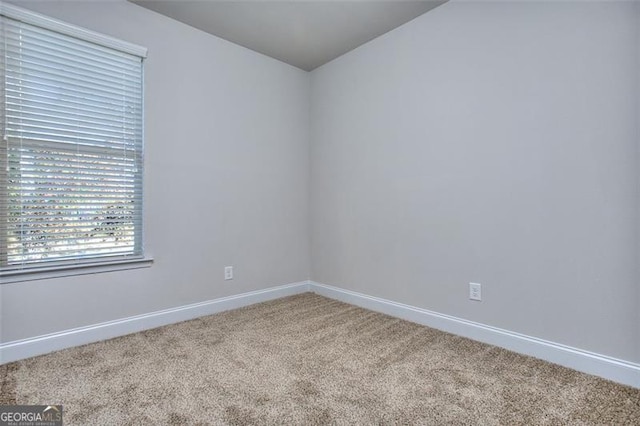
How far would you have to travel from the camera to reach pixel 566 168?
1852 millimetres

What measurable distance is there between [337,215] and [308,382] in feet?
5.89

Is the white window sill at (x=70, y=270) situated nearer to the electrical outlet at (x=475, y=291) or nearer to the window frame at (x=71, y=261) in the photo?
the window frame at (x=71, y=261)

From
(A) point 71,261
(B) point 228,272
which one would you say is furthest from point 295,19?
(A) point 71,261

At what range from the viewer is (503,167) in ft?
6.91

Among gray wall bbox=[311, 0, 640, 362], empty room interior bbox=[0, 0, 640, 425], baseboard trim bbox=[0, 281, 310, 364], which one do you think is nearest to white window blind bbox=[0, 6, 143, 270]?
empty room interior bbox=[0, 0, 640, 425]

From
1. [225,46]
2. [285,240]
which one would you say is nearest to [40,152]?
[225,46]

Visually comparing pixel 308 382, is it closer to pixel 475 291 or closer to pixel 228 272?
pixel 475 291

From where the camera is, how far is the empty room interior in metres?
1.65

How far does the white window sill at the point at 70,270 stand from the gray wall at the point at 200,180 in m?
0.04

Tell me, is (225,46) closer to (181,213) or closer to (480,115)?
(181,213)

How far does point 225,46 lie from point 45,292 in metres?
2.32

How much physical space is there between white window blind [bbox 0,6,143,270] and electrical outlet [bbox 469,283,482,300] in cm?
244

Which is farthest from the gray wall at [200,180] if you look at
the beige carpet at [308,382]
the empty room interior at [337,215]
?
the beige carpet at [308,382]

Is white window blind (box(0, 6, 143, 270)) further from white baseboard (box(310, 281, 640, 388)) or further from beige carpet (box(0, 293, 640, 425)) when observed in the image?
white baseboard (box(310, 281, 640, 388))
